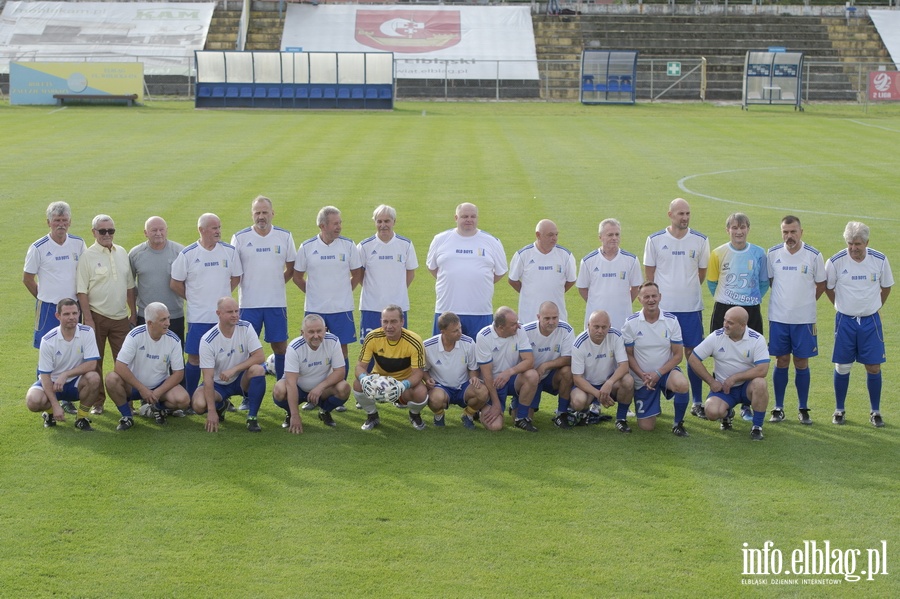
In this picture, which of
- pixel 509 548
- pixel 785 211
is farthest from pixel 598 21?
pixel 509 548

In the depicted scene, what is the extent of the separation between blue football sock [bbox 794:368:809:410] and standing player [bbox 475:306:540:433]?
2.53 metres

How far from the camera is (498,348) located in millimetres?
9773

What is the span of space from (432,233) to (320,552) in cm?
1069

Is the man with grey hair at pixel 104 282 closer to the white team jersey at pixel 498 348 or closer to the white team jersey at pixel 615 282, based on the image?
the white team jersey at pixel 498 348

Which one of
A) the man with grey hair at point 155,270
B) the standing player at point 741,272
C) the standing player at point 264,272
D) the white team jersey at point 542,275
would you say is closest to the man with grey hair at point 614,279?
the white team jersey at point 542,275

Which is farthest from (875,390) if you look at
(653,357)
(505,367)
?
(505,367)

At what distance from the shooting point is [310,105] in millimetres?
40188

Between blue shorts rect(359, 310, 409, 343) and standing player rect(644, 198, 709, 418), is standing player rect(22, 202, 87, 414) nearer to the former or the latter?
blue shorts rect(359, 310, 409, 343)

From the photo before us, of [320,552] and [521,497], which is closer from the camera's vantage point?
[320,552]

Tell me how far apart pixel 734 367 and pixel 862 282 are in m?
1.52

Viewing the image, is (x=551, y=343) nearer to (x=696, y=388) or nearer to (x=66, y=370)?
(x=696, y=388)

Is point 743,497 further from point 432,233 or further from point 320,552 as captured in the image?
point 432,233

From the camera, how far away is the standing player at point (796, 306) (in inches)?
389

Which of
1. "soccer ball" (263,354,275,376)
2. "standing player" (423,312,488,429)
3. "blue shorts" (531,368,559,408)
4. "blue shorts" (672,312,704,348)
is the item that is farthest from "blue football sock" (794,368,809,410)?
"soccer ball" (263,354,275,376)
